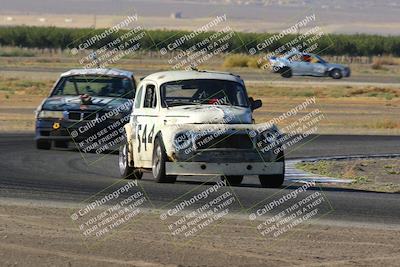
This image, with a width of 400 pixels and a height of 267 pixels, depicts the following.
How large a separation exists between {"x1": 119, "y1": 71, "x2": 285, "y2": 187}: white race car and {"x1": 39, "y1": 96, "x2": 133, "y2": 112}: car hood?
4490 millimetres

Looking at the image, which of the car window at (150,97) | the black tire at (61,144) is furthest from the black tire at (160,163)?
the black tire at (61,144)

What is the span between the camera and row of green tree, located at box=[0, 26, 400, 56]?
349 feet

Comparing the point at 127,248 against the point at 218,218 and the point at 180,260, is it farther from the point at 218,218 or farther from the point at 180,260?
the point at 218,218

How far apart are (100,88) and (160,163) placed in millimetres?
8135

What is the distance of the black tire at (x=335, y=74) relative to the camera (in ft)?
221

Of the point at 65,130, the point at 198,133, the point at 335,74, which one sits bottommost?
the point at 335,74

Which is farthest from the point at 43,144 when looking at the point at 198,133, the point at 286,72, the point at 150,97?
the point at 286,72

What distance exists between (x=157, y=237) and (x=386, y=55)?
104290 millimetres

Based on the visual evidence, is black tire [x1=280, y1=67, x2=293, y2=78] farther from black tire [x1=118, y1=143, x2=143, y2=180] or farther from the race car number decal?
the race car number decal

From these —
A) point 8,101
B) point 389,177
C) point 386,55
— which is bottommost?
point 386,55

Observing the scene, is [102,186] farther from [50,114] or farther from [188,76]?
[50,114]

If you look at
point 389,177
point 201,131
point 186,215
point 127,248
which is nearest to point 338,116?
point 389,177

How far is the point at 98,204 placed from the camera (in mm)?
14133

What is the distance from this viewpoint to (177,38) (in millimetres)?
113750
